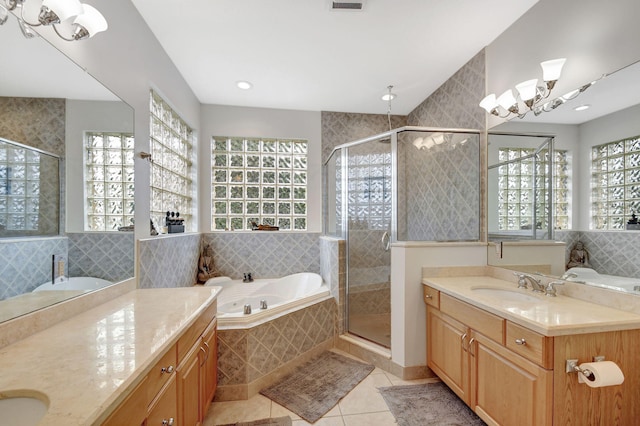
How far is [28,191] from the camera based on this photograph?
1035 mm

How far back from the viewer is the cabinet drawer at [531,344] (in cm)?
120

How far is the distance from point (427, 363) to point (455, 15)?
8.77ft

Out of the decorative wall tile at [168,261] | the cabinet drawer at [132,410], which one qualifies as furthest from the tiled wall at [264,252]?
the cabinet drawer at [132,410]

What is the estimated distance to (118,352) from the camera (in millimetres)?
→ 915

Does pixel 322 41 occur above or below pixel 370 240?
above

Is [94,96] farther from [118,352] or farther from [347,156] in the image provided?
[347,156]

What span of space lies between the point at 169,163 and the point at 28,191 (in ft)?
5.88

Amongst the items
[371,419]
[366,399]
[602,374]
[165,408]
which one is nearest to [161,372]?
[165,408]

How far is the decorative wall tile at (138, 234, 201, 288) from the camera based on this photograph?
193cm

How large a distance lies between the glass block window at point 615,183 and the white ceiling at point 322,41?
1199 mm

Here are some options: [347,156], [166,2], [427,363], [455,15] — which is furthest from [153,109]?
[427,363]

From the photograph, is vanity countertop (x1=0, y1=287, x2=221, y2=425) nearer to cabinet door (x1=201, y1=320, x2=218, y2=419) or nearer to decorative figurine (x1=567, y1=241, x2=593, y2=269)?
cabinet door (x1=201, y1=320, x2=218, y2=419)

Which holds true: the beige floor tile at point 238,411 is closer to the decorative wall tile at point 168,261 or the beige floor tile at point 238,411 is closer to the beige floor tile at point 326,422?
the beige floor tile at point 326,422

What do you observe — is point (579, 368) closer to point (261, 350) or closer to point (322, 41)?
point (261, 350)
